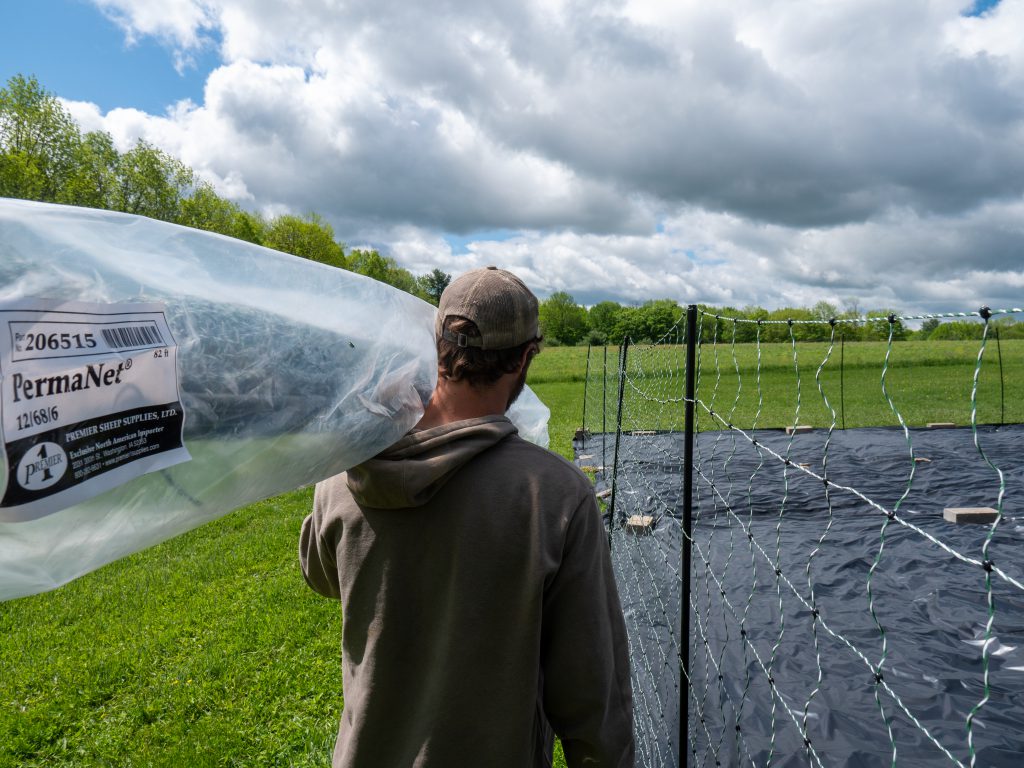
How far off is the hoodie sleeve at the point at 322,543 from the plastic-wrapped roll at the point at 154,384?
25 centimetres

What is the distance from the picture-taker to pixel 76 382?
69 cm

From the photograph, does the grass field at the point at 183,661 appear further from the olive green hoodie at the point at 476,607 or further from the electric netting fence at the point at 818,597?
the olive green hoodie at the point at 476,607

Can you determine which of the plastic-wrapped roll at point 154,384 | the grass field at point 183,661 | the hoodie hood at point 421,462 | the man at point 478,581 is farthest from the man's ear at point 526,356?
the grass field at point 183,661

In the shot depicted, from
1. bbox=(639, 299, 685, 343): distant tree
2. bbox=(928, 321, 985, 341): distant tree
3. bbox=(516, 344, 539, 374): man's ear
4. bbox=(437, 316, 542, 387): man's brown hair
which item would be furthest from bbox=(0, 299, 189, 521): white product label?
bbox=(928, 321, 985, 341): distant tree

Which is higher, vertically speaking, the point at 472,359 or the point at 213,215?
the point at 213,215

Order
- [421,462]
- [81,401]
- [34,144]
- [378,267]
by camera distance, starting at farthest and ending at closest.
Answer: [378,267], [34,144], [421,462], [81,401]

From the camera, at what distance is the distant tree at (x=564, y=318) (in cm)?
7469

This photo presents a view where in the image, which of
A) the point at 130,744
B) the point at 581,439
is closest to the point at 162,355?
the point at 130,744

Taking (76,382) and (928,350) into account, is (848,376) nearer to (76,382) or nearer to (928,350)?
(928,350)

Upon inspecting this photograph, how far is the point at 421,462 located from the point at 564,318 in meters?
78.1

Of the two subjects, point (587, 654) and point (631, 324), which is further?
point (631, 324)

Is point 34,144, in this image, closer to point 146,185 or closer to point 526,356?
point 146,185

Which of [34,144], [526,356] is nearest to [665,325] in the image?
[526,356]

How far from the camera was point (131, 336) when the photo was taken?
2.46 feet
